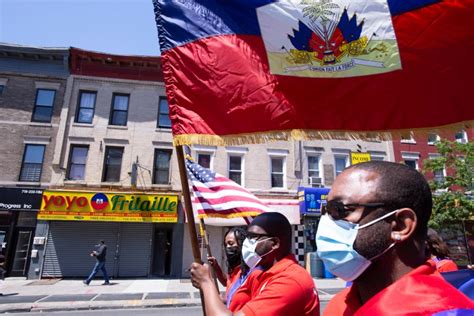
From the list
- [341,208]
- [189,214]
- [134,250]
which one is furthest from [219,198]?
[134,250]

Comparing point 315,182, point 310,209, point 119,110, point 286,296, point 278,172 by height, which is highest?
point 119,110

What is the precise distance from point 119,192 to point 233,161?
21.2 feet

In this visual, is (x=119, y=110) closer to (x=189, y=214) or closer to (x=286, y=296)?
(x=189, y=214)

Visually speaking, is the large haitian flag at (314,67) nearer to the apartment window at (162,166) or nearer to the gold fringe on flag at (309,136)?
the gold fringe on flag at (309,136)

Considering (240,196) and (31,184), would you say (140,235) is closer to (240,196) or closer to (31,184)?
(31,184)

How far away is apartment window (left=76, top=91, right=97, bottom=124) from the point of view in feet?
59.1

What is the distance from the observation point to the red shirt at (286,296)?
210 centimetres

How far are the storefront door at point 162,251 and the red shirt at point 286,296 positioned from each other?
→ 1588 centimetres

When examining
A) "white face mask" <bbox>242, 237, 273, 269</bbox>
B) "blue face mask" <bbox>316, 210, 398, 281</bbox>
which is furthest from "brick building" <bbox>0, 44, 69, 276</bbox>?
"blue face mask" <bbox>316, 210, 398, 281</bbox>

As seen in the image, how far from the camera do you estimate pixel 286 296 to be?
217cm

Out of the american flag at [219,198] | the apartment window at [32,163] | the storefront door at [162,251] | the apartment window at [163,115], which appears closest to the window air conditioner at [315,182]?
the storefront door at [162,251]

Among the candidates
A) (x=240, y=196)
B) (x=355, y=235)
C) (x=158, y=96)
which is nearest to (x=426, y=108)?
(x=355, y=235)

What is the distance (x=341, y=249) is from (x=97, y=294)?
41.8 ft

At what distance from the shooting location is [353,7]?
10.7ft
